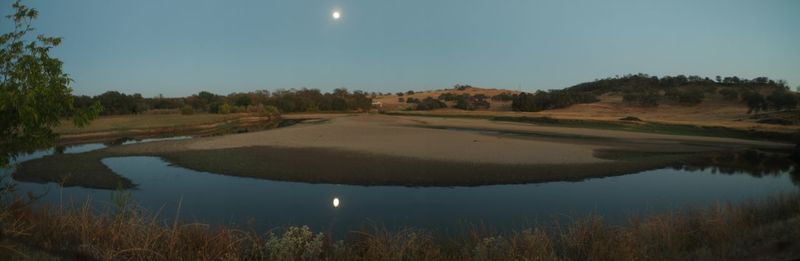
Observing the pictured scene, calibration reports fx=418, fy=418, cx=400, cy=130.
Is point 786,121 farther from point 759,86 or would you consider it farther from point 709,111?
point 759,86

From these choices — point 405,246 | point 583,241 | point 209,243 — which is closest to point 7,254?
point 209,243

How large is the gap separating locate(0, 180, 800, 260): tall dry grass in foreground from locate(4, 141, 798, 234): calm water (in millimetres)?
2845

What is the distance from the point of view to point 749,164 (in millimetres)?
21484

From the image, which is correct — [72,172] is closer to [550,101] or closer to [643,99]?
[643,99]

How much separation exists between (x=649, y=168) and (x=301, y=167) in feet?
53.3

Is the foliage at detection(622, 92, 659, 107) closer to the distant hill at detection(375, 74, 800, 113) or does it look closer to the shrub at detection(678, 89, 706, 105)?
the distant hill at detection(375, 74, 800, 113)

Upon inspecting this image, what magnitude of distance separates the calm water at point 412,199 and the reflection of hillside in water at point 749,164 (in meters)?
1.33

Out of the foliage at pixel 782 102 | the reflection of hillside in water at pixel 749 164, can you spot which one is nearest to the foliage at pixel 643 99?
the foliage at pixel 782 102

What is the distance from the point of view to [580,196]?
14203 mm

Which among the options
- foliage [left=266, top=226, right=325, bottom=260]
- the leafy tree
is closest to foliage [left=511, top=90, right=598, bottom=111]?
the leafy tree

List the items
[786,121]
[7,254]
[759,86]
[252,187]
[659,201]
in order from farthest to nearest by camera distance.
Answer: [759,86] → [786,121] → [252,187] → [659,201] → [7,254]

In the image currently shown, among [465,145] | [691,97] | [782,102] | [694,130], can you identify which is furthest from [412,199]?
[691,97]

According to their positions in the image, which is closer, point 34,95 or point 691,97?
point 34,95

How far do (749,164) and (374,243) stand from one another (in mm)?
23270
